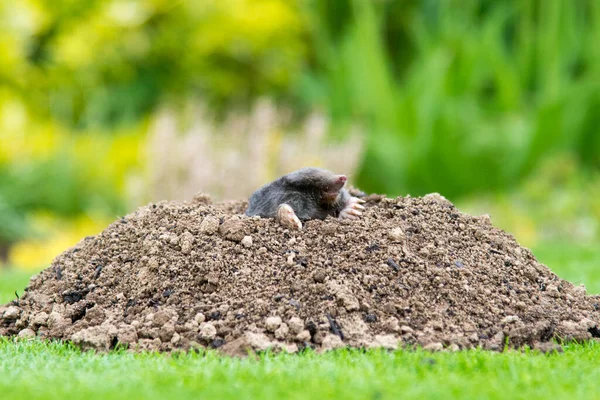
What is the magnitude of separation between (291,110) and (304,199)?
375 inches

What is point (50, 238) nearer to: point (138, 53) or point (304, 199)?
point (138, 53)

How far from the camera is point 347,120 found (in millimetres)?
11250

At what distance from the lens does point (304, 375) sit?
2.85m

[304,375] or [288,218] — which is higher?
[288,218]

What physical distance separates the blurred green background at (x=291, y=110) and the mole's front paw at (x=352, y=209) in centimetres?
382

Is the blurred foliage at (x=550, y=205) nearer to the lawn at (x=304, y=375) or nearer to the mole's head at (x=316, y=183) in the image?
the mole's head at (x=316, y=183)

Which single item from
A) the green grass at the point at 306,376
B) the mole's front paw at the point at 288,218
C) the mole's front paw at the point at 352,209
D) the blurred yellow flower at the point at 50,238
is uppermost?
the blurred yellow flower at the point at 50,238

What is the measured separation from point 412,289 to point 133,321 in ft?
4.20

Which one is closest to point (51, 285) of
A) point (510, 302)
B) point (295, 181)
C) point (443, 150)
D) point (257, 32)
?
point (295, 181)

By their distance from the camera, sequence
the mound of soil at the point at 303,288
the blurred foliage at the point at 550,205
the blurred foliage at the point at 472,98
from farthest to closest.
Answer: the blurred foliage at the point at 472,98 < the blurred foliage at the point at 550,205 < the mound of soil at the point at 303,288

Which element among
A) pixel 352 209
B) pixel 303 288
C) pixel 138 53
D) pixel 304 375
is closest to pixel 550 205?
pixel 352 209

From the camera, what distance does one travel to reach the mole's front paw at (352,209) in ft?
13.9

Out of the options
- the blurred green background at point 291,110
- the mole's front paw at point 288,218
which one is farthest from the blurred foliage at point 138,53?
the mole's front paw at point 288,218

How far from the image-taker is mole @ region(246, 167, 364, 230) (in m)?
4.08
